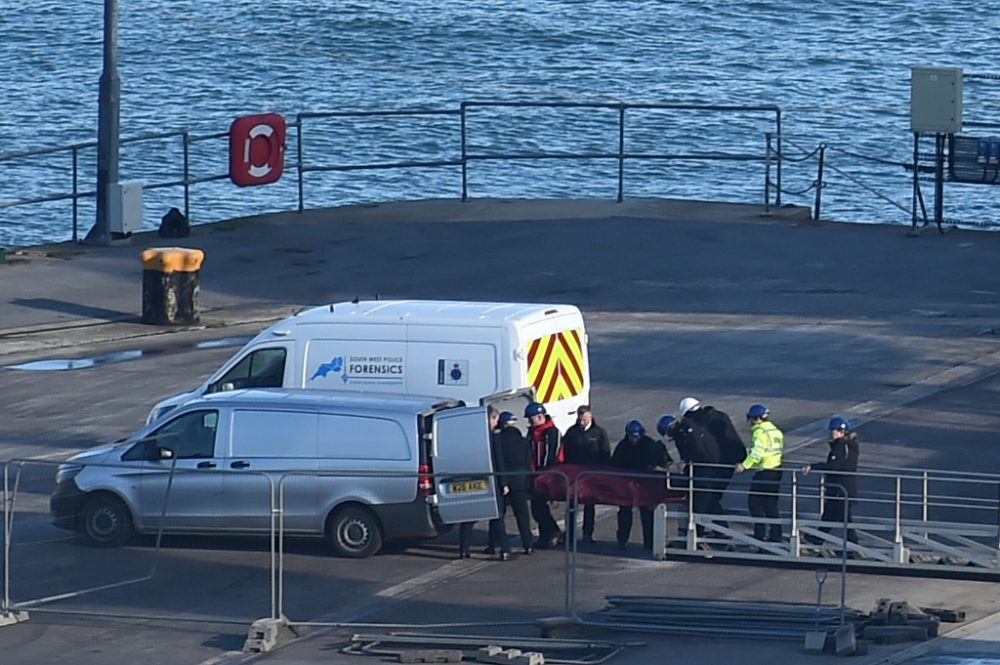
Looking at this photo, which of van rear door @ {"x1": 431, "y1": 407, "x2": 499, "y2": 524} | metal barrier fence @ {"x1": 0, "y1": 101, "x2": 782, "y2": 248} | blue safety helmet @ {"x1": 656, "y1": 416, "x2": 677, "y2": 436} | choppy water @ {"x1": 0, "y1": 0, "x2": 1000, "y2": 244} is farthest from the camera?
metal barrier fence @ {"x1": 0, "y1": 101, "x2": 782, "y2": 248}

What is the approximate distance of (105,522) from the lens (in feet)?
63.0

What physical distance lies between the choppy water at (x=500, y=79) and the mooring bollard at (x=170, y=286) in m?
25.1

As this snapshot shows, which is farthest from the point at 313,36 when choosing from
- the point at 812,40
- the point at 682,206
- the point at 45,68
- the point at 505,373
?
the point at 505,373

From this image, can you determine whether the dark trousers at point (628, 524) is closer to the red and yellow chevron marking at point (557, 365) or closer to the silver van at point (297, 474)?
the silver van at point (297, 474)

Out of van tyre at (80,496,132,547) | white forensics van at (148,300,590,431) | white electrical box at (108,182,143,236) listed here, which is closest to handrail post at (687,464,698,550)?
white forensics van at (148,300,590,431)

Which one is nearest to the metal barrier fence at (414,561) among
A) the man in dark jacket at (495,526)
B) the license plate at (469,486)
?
the man in dark jacket at (495,526)

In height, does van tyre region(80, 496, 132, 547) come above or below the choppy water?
below

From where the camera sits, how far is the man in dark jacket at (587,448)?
19.8 meters

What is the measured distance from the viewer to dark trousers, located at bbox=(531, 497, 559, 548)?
19344 mm

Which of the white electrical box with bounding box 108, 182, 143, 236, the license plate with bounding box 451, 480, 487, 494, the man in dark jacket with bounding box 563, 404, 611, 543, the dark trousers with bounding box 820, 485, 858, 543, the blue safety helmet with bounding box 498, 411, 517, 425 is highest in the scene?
the white electrical box with bounding box 108, 182, 143, 236

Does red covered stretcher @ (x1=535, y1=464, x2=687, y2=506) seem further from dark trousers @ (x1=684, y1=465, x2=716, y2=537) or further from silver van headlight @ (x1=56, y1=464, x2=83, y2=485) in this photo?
silver van headlight @ (x1=56, y1=464, x2=83, y2=485)

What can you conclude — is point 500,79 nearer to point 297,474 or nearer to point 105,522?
point 105,522

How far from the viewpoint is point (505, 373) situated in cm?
2047

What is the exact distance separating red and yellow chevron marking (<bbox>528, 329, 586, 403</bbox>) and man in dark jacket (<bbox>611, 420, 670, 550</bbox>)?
1402mm
